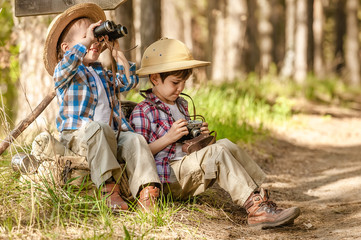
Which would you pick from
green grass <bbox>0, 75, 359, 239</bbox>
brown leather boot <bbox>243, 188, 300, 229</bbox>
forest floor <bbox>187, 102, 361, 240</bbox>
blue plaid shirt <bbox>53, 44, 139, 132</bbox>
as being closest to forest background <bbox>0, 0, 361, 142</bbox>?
blue plaid shirt <bbox>53, 44, 139, 132</bbox>

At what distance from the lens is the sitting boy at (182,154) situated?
3.53 m

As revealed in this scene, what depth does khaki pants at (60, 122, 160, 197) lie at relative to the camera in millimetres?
3246

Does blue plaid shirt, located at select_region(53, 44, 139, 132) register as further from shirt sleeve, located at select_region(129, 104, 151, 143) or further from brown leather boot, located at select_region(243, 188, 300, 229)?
brown leather boot, located at select_region(243, 188, 300, 229)

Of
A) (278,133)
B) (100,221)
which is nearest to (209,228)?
(100,221)

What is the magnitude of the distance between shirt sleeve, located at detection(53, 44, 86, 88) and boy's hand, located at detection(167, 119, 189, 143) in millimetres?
796

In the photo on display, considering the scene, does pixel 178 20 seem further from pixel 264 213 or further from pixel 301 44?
pixel 264 213

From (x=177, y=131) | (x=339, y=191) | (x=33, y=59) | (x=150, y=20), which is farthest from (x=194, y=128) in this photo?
(x=150, y=20)

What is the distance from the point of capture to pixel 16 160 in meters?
3.42

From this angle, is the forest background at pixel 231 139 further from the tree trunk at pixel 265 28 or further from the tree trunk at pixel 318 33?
the tree trunk at pixel 318 33

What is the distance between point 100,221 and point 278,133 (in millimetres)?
5663

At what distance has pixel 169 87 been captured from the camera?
3.82 meters

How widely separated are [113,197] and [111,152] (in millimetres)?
316

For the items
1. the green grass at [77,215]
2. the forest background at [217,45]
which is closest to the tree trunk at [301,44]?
the forest background at [217,45]

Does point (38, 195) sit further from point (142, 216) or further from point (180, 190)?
point (180, 190)
